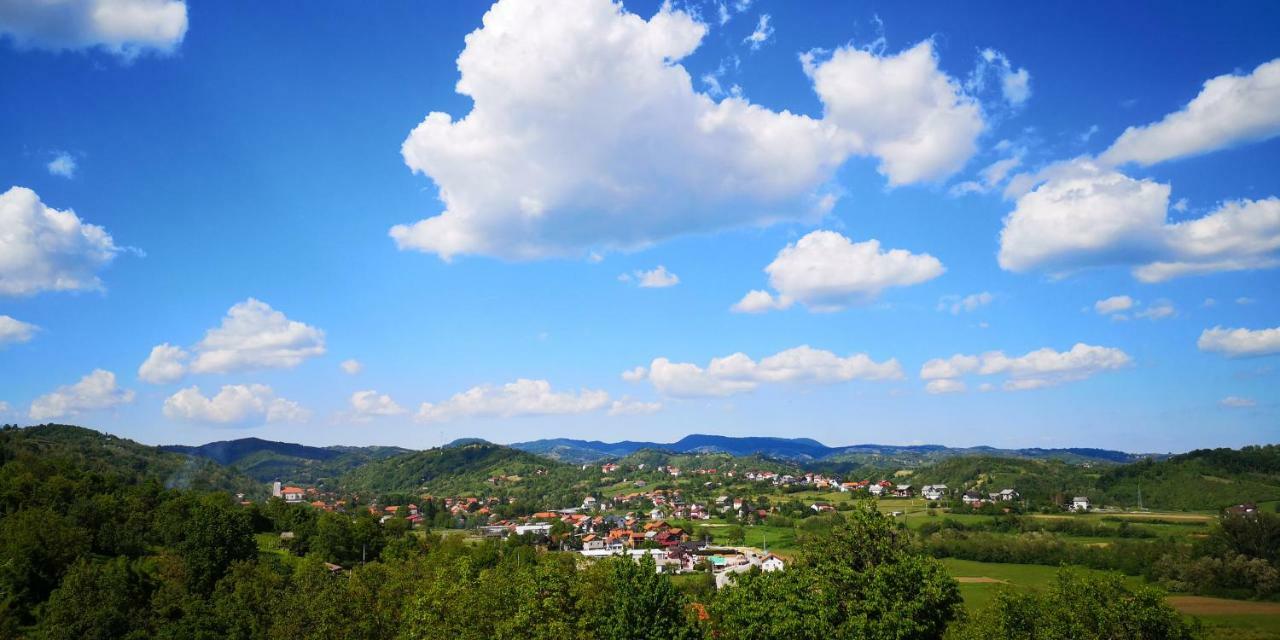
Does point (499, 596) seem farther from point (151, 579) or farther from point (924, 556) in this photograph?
point (151, 579)

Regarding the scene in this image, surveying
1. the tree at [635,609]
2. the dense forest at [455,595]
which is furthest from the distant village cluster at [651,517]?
the tree at [635,609]

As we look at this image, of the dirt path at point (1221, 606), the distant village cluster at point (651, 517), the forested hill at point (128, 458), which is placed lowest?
the distant village cluster at point (651, 517)

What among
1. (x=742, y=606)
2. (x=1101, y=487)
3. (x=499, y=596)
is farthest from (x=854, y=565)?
(x=1101, y=487)

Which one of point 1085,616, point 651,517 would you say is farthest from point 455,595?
point 651,517

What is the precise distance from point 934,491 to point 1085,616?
14126 cm

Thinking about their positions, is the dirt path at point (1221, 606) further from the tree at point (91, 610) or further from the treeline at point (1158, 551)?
the tree at point (91, 610)

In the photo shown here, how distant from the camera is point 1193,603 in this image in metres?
60.7

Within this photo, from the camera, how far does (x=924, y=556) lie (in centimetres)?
3222

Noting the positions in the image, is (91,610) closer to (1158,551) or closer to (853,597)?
(853,597)

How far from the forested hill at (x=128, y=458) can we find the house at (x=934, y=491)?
470 feet

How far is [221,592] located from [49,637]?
9571mm

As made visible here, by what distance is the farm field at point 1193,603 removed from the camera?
1922 inches

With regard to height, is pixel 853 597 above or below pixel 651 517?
above

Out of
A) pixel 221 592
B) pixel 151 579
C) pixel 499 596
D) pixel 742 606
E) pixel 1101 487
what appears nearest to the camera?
pixel 742 606
